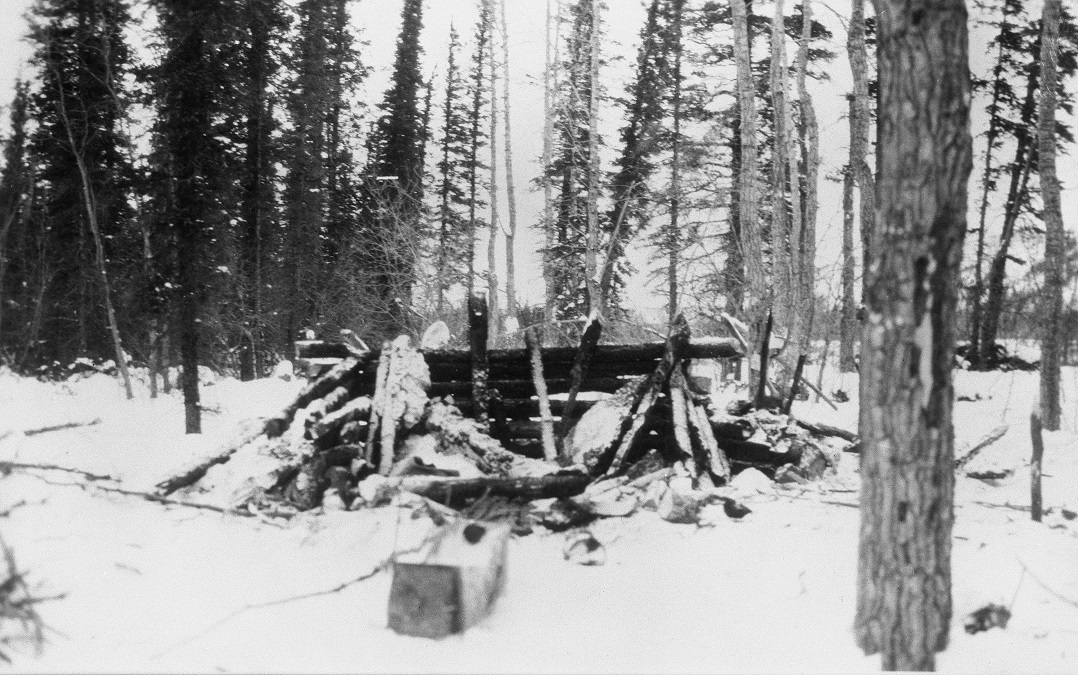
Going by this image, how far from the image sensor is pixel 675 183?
18.7 meters

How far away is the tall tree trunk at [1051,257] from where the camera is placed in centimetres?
838

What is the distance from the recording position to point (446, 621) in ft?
8.88

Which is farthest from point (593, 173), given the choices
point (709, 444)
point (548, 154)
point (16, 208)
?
point (16, 208)

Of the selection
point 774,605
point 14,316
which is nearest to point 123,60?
point 14,316

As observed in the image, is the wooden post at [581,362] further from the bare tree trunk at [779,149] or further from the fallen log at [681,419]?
the bare tree trunk at [779,149]

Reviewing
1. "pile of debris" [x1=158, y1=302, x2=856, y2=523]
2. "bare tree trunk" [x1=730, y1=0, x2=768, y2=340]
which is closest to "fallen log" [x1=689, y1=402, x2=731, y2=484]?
A: "pile of debris" [x1=158, y1=302, x2=856, y2=523]

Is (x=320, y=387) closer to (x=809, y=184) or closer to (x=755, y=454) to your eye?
(x=755, y=454)

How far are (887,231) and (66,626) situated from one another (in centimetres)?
353

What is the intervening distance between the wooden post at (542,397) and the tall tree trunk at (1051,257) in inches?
286

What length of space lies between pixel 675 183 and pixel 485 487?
16.2m

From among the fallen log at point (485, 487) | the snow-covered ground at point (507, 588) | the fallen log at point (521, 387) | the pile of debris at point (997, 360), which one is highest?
the fallen log at point (521, 387)

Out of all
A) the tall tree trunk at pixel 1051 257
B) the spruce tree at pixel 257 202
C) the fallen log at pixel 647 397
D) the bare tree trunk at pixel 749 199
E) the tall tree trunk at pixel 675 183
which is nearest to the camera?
the fallen log at pixel 647 397

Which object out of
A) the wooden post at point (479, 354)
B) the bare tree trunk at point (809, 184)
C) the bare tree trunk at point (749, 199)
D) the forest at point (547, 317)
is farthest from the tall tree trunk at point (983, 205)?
the wooden post at point (479, 354)

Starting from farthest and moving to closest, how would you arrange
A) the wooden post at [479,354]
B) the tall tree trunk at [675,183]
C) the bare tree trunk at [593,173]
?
the tall tree trunk at [675,183] < the bare tree trunk at [593,173] < the wooden post at [479,354]
